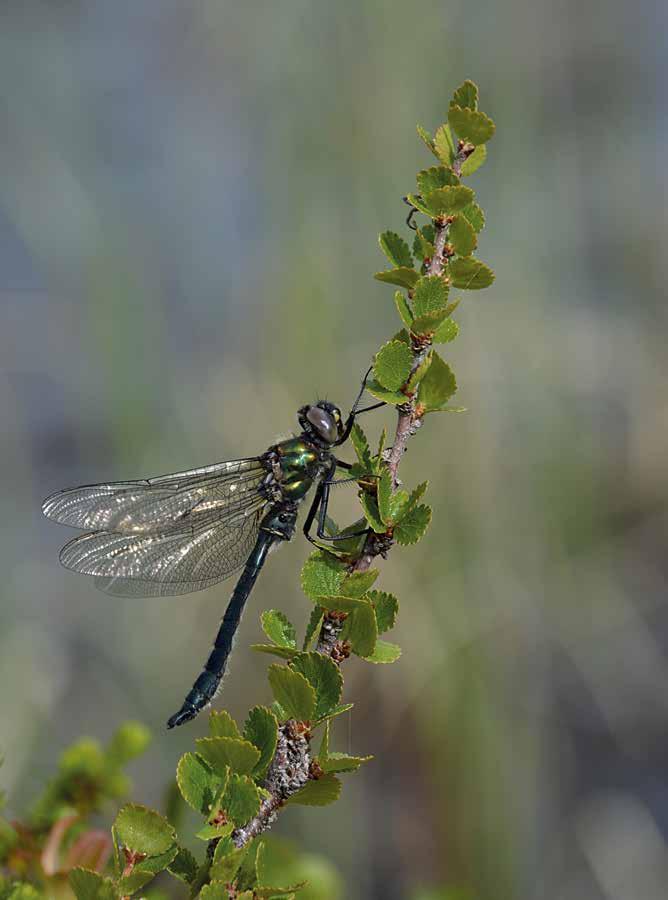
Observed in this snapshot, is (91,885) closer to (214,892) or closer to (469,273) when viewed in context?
(214,892)

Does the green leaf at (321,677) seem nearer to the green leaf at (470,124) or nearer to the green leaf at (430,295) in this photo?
the green leaf at (430,295)

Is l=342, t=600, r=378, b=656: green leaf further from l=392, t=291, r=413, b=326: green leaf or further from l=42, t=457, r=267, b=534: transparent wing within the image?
l=42, t=457, r=267, b=534: transparent wing

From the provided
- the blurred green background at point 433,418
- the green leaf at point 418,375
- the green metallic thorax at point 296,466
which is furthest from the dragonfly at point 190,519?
the blurred green background at point 433,418

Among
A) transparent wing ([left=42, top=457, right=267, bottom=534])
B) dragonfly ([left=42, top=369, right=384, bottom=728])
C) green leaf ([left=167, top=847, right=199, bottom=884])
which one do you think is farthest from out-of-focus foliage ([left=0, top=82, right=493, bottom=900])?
transparent wing ([left=42, top=457, right=267, bottom=534])

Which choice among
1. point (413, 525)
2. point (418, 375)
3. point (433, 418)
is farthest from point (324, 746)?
point (433, 418)

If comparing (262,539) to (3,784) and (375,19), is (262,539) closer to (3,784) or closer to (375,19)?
(3,784)

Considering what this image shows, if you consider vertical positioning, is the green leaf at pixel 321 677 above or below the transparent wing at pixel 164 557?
below
